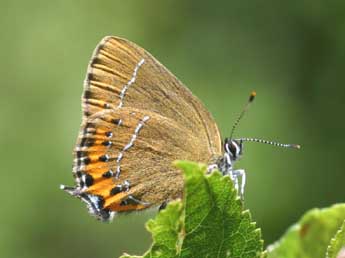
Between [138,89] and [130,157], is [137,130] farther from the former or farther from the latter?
[138,89]

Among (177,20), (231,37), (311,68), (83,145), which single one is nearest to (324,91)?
(311,68)

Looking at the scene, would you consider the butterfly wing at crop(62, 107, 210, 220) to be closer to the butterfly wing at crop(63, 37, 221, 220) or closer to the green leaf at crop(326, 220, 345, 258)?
the butterfly wing at crop(63, 37, 221, 220)

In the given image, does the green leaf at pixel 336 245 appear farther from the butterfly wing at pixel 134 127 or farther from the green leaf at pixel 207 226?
the butterfly wing at pixel 134 127

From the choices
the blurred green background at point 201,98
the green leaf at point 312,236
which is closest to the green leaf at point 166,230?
the green leaf at point 312,236

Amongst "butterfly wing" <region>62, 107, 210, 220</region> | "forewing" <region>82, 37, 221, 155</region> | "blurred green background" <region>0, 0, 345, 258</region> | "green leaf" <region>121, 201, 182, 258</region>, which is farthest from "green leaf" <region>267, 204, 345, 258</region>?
"blurred green background" <region>0, 0, 345, 258</region>

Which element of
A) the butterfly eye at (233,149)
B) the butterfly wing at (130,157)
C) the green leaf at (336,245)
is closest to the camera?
the green leaf at (336,245)

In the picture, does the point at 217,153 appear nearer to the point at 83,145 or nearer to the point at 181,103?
the point at 181,103
